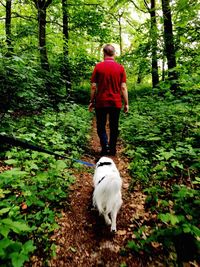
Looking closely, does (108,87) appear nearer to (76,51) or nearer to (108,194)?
(108,194)

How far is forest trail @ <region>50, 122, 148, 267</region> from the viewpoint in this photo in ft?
7.42

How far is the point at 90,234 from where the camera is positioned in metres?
2.63

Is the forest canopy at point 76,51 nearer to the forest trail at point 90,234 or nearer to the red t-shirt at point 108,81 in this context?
the red t-shirt at point 108,81

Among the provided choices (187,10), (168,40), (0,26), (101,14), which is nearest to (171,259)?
(187,10)

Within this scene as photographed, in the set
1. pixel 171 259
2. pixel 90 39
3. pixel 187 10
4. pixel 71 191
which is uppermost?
pixel 90 39

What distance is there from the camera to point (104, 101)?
4.79 metres

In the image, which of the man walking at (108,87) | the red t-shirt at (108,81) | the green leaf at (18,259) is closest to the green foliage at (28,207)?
the green leaf at (18,259)

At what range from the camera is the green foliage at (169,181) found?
91.0 inches

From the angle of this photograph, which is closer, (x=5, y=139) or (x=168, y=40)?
(x=5, y=139)

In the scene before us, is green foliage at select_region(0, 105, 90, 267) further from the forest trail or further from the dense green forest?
the forest trail

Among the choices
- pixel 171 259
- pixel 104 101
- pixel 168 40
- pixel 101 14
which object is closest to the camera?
pixel 171 259

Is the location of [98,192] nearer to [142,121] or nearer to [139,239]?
[139,239]

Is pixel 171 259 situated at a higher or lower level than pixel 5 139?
lower

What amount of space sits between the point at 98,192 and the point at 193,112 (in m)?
4.49
